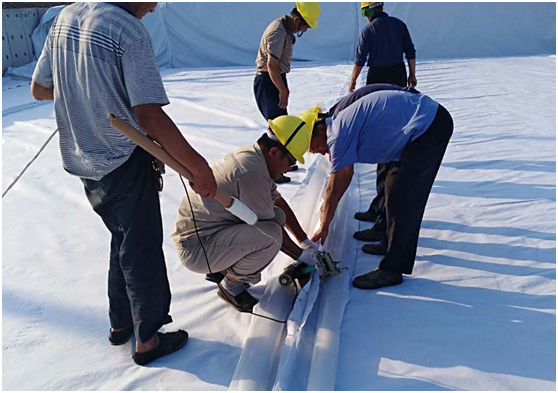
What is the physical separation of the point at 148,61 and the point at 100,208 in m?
0.53

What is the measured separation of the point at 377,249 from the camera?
7.95 feet

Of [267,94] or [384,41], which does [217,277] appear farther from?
[384,41]

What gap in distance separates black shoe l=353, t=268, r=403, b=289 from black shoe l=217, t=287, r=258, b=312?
1.63ft

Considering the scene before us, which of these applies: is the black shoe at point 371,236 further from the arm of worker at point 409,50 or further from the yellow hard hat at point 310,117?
the arm of worker at point 409,50

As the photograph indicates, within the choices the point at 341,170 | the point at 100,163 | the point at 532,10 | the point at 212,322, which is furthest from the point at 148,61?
the point at 532,10

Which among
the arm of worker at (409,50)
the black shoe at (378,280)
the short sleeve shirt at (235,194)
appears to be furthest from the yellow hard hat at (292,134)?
the arm of worker at (409,50)

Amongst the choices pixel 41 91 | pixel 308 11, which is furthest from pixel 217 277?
pixel 308 11

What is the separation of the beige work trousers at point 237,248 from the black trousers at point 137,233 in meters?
0.28

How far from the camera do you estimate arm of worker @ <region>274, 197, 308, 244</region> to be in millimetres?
2195

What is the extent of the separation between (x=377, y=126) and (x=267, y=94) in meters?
1.61

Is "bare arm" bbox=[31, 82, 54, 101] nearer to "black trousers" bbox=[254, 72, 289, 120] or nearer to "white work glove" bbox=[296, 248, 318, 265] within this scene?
"white work glove" bbox=[296, 248, 318, 265]

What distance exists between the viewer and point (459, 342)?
5.82 feet

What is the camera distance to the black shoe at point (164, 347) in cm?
169

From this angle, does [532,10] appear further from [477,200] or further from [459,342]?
[459,342]
